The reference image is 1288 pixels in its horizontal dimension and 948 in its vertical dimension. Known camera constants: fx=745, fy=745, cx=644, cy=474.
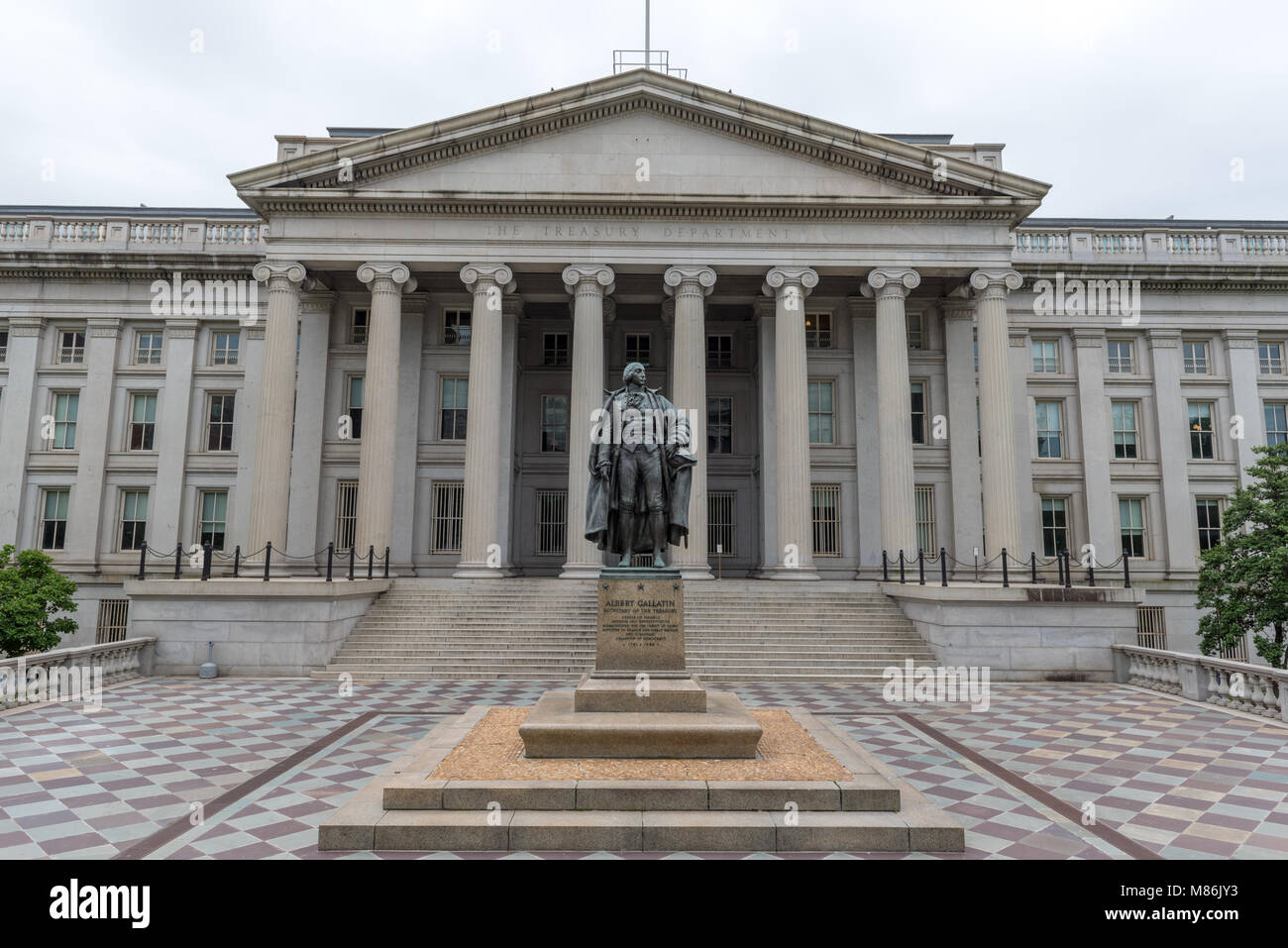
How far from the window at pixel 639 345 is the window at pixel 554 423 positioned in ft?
10.7

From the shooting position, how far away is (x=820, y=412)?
28.3 meters

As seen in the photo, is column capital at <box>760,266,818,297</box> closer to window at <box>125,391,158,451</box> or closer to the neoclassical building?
the neoclassical building

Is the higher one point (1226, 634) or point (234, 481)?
point (234, 481)

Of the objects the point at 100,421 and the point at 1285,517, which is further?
the point at 100,421

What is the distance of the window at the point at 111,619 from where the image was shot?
27.5 meters

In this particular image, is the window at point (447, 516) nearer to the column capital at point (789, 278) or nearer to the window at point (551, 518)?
the window at point (551, 518)

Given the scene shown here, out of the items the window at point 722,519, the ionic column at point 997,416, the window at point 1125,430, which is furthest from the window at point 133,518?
the window at point 1125,430

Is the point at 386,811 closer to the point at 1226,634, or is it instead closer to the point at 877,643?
the point at 877,643
